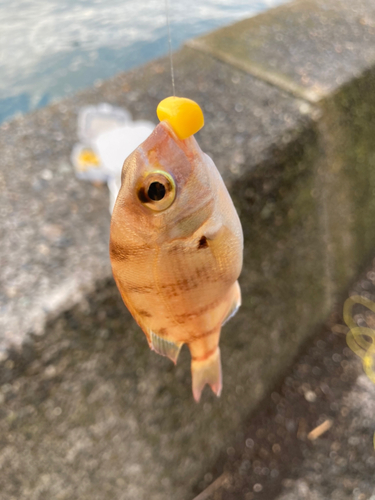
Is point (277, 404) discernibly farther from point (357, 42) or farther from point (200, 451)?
point (357, 42)

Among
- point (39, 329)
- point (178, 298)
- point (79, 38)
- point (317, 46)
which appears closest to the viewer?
point (178, 298)

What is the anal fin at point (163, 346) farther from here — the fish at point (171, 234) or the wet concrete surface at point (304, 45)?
the wet concrete surface at point (304, 45)

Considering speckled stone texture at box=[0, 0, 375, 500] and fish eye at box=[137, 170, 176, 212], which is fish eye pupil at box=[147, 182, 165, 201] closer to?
fish eye at box=[137, 170, 176, 212]

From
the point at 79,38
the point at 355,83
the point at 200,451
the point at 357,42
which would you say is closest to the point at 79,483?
the point at 200,451

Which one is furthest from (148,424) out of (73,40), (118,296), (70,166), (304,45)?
(73,40)

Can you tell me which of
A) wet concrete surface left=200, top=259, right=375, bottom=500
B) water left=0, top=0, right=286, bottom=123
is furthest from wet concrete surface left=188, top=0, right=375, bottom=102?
wet concrete surface left=200, top=259, right=375, bottom=500

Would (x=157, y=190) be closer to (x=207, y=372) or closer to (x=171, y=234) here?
(x=171, y=234)
